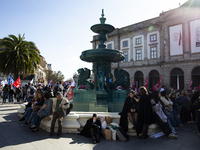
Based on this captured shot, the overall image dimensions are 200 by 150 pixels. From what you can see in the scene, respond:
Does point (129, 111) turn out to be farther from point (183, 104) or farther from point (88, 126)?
point (183, 104)

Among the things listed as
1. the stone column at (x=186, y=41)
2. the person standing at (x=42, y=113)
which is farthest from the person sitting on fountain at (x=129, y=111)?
the stone column at (x=186, y=41)

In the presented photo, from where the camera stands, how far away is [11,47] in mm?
20859

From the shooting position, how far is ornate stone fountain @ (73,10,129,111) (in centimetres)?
756

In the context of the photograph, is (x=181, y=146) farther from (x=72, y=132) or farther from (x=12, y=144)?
(x=12, y=144)

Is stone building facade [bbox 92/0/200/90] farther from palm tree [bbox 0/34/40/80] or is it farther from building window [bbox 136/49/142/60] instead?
palm tree [bbox 0/34/40/80]

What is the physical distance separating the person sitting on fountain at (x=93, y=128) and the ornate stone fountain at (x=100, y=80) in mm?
1917

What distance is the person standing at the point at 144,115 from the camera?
16.3 feet

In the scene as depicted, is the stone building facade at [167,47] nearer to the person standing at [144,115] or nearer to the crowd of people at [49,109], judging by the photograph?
the person standing at [144,115]

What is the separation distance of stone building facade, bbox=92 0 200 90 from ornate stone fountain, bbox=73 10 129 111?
1757 centimetres

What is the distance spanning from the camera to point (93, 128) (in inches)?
189

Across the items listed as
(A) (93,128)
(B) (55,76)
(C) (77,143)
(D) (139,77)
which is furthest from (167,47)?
(B) (55,76)

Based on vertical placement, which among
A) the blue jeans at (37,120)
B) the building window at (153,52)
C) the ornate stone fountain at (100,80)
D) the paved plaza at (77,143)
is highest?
the building window at (153,52)

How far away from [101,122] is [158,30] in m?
28.6

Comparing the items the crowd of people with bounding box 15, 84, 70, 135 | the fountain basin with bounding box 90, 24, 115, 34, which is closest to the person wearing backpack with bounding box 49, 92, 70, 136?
the crowd of people with bounding box 15, 84, 70, 135
